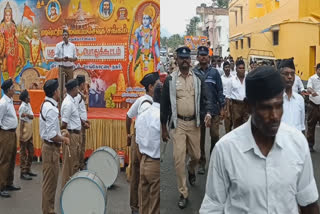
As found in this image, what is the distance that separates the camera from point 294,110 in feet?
8.64

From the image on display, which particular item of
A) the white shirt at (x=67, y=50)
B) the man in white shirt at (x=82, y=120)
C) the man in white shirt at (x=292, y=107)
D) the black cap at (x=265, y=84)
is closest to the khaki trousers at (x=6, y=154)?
the man in white shirt at (x=82, y=120)

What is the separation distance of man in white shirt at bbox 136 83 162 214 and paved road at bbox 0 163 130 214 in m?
1.15

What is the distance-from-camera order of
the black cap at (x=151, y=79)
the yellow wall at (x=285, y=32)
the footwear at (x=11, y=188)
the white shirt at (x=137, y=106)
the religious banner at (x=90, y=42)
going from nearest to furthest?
the yellow wall at (x=285, y=32)
the black cap at (x=151, y=79)
the white shirt at (x=137, y=106)
the religious banner at (x=90, y=42)
the footwear at (x=11, y=188)

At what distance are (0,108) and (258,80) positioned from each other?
15.2 ft

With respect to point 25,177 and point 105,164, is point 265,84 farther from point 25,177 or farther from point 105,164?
point 25,177

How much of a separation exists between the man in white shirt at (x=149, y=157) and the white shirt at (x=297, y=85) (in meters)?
0.97

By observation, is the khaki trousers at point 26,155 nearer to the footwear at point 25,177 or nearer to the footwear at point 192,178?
the footwear at point 25,177

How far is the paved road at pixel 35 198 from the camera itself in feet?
14.6

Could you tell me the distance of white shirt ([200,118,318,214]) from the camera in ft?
4.60

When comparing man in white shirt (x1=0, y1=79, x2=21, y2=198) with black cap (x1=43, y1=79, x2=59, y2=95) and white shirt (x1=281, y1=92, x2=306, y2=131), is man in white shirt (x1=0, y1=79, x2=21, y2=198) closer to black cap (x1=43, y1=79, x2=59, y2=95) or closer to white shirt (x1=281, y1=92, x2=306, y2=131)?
black cap (x1=43, y1=79, x2=59, y2=95)

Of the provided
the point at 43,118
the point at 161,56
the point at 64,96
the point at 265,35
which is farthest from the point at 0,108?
the point at 265,35

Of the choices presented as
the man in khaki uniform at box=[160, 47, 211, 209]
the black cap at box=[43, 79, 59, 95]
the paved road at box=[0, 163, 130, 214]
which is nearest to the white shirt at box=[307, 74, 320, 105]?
the man in khaki uniform at box=[160, 47, 211, 209]

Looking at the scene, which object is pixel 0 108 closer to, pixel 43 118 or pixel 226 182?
pixel 43 118

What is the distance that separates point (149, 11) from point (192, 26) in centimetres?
187
